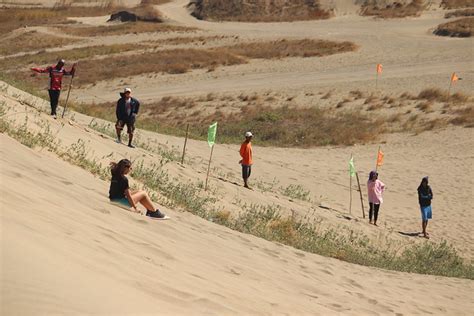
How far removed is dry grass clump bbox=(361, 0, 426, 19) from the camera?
2436 inches

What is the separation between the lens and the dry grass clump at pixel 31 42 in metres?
54.0

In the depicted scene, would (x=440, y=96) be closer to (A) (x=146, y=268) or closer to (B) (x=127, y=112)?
(B) (x=127, y=112)

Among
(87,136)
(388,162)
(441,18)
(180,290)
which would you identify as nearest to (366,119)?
(388,162)

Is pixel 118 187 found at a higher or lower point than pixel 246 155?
higher

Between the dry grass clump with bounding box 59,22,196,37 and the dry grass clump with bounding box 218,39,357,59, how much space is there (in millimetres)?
11021

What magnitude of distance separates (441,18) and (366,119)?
111 ft

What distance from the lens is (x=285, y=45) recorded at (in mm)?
49562

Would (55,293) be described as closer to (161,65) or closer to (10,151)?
(10,151)

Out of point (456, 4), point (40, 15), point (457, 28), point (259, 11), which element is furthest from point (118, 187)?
point (40, 15)

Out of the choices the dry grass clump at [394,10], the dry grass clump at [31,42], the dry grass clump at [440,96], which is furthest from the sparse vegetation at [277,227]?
the dry grass clump at [394,10]

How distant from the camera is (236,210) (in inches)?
530

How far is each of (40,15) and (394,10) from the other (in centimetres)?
3395

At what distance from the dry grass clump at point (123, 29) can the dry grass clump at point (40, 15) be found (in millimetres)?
5405

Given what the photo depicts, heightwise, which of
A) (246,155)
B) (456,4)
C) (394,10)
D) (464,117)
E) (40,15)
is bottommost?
(246,155)
